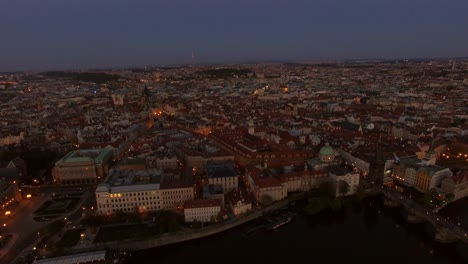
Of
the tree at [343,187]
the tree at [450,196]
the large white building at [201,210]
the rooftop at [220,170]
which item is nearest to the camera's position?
the large white building at [201,210]

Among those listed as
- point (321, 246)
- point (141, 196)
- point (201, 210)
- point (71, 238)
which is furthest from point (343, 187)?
point (71, 238)

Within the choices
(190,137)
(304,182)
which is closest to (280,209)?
(304,182)

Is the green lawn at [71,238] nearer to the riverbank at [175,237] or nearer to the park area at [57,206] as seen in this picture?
the riverbank at [175,237]

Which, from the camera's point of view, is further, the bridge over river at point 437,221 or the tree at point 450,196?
the tree at point 450,196

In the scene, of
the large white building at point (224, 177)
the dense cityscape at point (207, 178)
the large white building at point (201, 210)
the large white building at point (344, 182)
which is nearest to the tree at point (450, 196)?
the dense cityscape at point (207, 178)

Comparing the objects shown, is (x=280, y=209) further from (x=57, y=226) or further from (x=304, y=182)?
(x=57, y=226)

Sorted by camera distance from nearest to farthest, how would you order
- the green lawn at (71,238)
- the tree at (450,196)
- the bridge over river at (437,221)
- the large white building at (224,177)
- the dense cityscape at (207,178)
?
the bridge over river at (437,221), the green lawn at (71,238), the dense cityscape at (207,178), the tree at (450,196), the large white building at (224,177)

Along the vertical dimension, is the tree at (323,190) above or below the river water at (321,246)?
above
